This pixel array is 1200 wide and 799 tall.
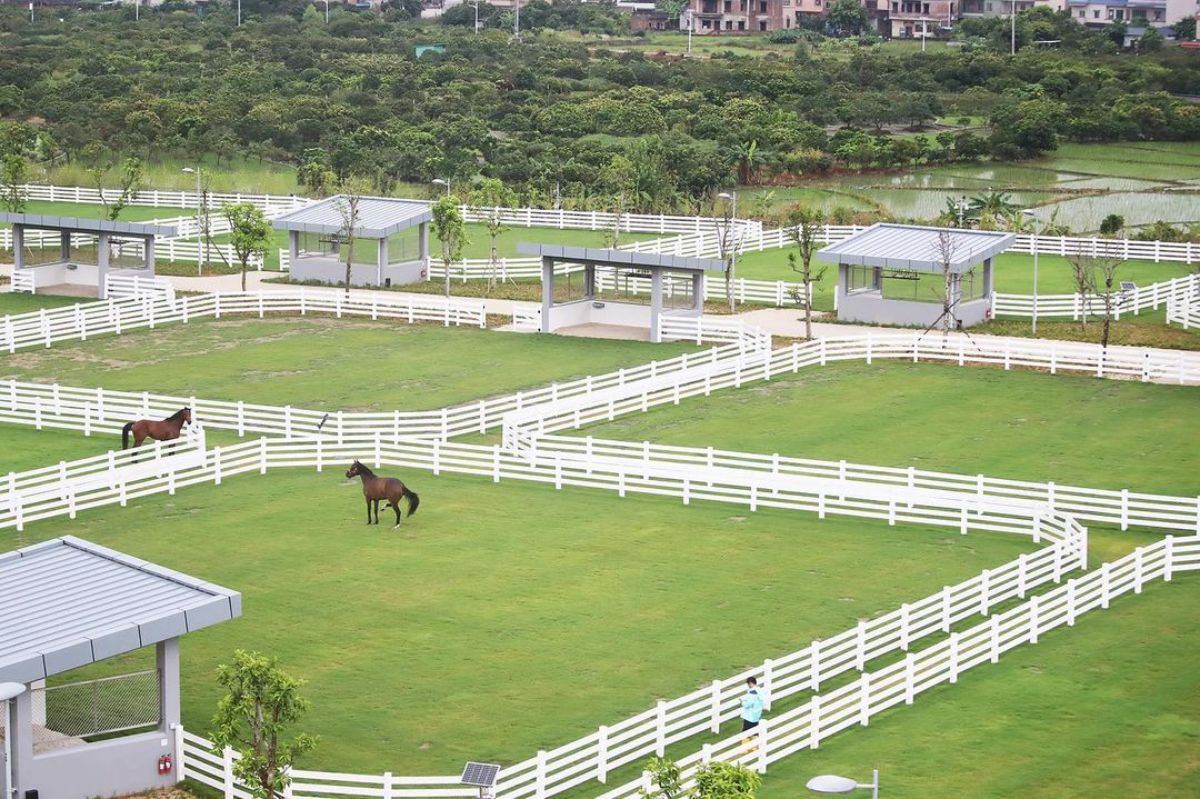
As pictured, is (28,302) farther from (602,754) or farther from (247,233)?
(602,754)

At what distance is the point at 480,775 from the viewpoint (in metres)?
24.6

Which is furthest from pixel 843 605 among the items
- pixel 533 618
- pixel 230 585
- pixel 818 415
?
pixel 818 415

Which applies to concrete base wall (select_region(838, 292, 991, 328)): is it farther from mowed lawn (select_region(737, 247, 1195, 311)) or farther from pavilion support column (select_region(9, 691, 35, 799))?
pavilion support column (select_region(9, 691, 35, 799))

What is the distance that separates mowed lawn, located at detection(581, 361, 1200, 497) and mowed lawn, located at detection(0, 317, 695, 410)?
5940mm

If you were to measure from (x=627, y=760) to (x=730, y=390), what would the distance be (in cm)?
2750

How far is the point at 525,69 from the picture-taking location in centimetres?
14512

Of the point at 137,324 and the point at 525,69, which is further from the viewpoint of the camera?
the point at 525,69

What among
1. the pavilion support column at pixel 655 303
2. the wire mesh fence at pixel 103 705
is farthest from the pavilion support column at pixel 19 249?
the wire mesh fence at pixel 103 705

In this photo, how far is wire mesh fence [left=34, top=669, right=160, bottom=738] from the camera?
2786cm

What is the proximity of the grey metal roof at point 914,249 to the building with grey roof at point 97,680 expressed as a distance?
37.9 metres

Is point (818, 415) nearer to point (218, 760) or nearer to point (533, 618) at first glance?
point (533, 618)

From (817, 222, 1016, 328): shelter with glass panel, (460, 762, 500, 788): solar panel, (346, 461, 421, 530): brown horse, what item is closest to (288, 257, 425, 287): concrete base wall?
(817, 222, 1016, 328): shelter with glass panel

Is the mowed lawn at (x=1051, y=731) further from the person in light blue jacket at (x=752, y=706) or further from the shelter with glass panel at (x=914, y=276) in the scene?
the shelter with glass panel at (x=914, y=276)

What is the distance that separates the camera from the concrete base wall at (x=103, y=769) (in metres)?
Result: 26.7
